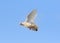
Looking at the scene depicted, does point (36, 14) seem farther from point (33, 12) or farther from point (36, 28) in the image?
point (36, 28)

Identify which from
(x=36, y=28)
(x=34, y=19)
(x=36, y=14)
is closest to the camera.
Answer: (x=36, y=28)

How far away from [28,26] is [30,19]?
0.37m

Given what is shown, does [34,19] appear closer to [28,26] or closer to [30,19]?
[30,19]

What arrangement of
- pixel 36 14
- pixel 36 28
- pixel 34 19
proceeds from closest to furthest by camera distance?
pixel 36 28
pixel 36 14
pixel 34 19

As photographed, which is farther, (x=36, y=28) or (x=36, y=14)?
(x=36, y=14)

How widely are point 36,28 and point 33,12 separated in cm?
35

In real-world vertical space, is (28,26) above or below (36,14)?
below

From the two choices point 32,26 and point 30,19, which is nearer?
point 32,26

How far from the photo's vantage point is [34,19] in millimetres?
1707

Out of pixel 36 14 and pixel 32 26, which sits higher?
pixel 36 14

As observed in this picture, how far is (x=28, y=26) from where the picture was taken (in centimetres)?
141

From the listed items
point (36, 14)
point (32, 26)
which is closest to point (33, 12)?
point (36, 14)

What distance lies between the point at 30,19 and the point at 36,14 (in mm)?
299

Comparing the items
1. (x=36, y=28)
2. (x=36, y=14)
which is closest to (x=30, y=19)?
(x=36, y=14)
